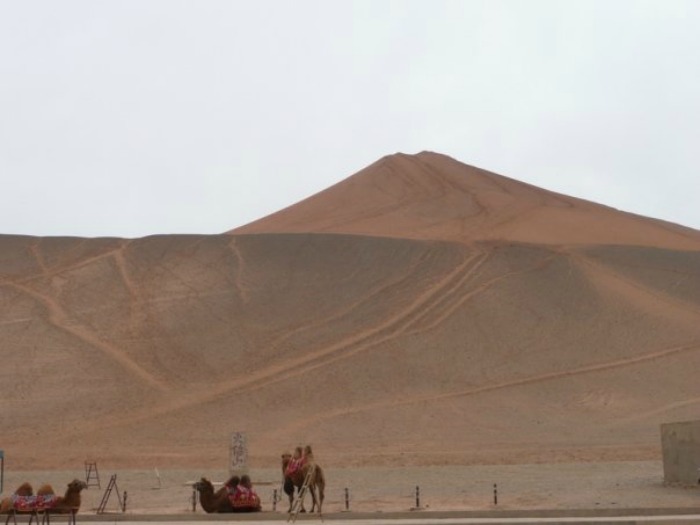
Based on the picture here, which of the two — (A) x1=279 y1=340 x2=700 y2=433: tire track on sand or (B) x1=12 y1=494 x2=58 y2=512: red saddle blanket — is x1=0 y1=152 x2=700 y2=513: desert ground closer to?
(A) x1=279 y1=340 x2=700 y2=433: tire track on sand

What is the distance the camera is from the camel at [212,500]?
740 inches

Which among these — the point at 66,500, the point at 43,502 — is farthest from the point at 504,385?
the point at 43,502

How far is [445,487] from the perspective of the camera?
2394 cm

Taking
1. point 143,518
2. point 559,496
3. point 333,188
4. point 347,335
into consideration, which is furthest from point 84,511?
point 333,188

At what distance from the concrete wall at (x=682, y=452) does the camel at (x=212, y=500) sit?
8.60 metres

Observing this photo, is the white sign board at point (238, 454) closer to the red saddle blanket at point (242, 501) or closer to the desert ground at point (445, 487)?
the desert ground at point (445, 487)

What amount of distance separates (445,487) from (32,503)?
31.5 feet

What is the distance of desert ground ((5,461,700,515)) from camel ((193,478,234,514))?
692mm

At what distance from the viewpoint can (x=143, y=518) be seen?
713 inches

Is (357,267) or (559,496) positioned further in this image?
(357,267)

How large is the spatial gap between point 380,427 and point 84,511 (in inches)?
762

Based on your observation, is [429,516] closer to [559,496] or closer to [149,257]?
[559,496]

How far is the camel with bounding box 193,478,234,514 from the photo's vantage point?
18.8m

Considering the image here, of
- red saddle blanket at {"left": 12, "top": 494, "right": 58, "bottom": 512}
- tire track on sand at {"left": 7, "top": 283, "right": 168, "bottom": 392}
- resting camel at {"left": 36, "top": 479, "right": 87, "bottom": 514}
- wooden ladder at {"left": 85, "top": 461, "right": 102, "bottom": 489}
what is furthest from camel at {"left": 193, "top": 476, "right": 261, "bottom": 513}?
tire track on sand at {"left": 7, "top": 283, "right": 168, "bottom": 392}
